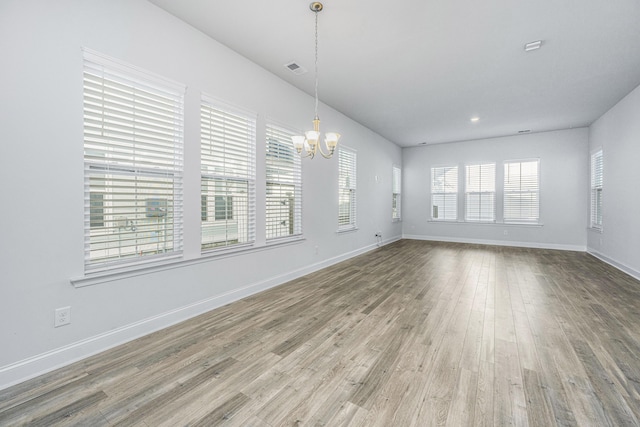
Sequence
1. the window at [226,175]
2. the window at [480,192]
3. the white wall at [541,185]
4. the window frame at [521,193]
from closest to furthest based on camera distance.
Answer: the window at [226,175], the white wall at [541,185], the window frame at [521,193], the window at [480,192]

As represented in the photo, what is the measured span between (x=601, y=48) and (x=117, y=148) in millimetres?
5327

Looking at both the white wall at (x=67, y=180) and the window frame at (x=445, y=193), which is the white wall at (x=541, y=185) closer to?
the window frame at (x=445, y=193)

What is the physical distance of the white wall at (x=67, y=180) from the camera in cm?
186

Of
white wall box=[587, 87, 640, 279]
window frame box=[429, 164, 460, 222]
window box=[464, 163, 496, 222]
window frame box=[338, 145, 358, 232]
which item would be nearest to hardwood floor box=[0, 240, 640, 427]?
white wall box=[587, 87, 640, 279]

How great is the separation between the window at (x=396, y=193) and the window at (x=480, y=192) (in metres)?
1.93

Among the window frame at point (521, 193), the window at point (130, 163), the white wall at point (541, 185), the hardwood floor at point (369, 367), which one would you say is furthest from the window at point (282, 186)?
the window frame at point (521, 193)

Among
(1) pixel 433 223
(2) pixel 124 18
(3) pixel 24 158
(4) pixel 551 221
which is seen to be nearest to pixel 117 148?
(3) pixel 24 158

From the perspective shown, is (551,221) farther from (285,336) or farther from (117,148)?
(117,148)

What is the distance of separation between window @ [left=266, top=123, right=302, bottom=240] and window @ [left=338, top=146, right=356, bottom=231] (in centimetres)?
144

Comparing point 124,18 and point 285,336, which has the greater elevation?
point 124,18

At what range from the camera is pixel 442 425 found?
4.92 feet

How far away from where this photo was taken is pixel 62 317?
2.07 metres

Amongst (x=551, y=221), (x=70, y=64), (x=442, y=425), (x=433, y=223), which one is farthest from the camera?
(x=433, y=223)

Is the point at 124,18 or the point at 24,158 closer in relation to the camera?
the point at 24,158
